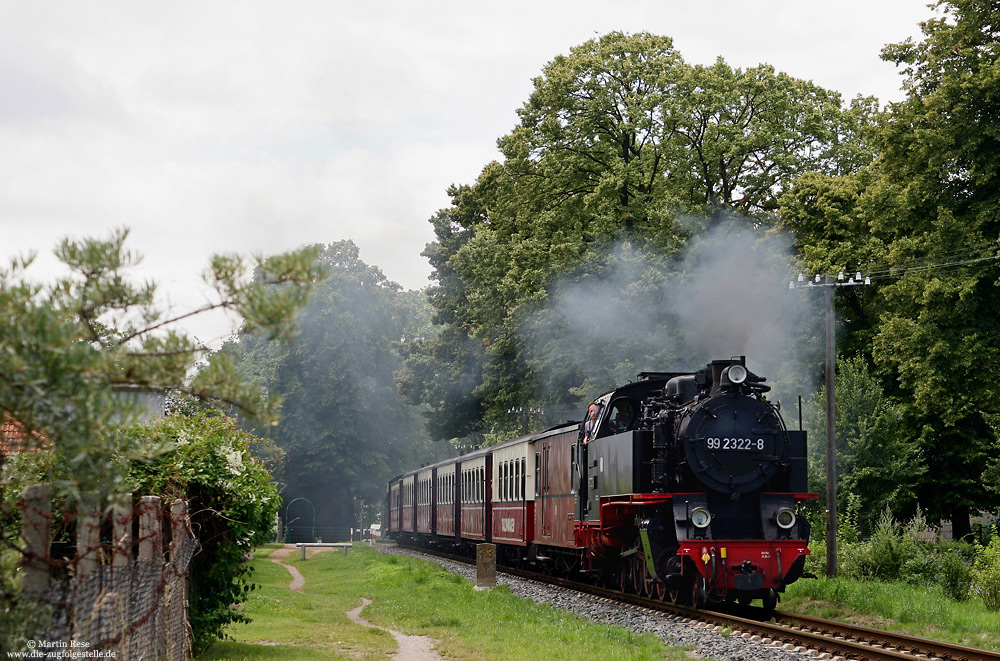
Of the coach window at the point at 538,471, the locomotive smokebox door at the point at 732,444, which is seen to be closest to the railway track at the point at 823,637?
the locomotive smokebox door at the point at 732,444

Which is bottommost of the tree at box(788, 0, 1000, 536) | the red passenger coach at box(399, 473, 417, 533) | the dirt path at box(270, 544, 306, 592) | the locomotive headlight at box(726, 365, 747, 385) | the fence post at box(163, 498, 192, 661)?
the dirt path at box(270, 544, 306, 592)

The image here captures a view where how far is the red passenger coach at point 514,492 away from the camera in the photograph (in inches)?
945

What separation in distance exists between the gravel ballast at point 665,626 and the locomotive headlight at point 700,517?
1410mm

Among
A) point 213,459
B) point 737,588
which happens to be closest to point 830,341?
point 737,588

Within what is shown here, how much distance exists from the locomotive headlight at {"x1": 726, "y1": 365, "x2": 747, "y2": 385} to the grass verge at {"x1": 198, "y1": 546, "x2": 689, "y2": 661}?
3.93m

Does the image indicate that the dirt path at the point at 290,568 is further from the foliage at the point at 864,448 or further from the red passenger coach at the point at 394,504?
the foliage at the point at 864,448

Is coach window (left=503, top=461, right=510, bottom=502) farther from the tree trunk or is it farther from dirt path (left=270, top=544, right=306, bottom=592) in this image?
the tree trunk

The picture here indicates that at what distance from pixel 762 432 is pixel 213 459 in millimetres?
8307

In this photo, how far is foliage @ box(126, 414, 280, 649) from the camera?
10352 millimetres

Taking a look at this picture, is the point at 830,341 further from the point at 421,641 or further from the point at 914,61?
the point at 421,641

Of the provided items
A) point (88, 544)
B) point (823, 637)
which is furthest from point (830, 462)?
point (88, 544)

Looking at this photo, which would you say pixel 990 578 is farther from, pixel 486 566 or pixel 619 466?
pixel 486 566

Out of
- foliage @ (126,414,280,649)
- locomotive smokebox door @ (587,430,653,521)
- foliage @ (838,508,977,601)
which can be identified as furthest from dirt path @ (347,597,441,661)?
foliage @ (838,508,977,601)

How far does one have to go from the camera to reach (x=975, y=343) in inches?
1007
